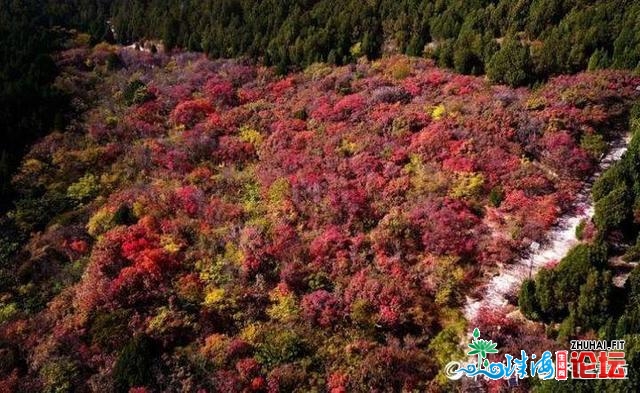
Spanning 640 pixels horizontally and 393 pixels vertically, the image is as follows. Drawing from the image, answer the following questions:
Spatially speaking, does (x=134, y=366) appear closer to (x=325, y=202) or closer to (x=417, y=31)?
(x=325, y=202)

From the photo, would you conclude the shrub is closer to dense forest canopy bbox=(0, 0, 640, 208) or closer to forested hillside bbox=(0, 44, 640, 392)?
forested hillside bbox=(0, 44, 640, 392)

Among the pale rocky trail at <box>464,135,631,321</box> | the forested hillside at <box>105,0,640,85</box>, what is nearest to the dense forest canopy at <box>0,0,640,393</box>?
the forested hillside at <box>105,0,640,85</box>

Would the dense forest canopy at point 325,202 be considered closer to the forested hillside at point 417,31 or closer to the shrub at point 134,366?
the shrub at point 134,366

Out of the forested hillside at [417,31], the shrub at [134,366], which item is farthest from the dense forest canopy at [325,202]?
the forested hillside at [417,31]

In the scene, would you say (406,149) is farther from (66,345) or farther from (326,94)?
(66,345)

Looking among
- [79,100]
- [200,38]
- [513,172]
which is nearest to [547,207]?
[513,172]

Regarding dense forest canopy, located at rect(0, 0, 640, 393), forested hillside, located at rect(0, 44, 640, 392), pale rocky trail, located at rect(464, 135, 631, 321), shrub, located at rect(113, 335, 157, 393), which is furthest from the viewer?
pale rocky trail, located at rect(464, 135, 631, 321)

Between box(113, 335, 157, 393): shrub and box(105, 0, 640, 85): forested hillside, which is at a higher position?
box(105, 0, 640, 85): forested hillside

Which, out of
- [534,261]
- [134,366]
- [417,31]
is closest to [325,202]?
[534,261]

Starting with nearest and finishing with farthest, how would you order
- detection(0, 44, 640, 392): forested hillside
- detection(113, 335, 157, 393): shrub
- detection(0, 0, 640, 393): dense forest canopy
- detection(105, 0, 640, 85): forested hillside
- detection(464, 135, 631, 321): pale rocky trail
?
detection(113, 335, 157, 393): shrub → detection(0, 0, 640, 393): dense forest canopy → detection(0, 44, 640, 392): forested hillside → detection(464, 135, 631, 321): pale rocky trail → detection(105, 0, 640, 85): forested hillside

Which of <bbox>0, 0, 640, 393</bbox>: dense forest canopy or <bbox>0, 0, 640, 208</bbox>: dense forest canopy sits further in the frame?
<bbox>0, 0, 640, 208</bbox>: dense forest canopy
